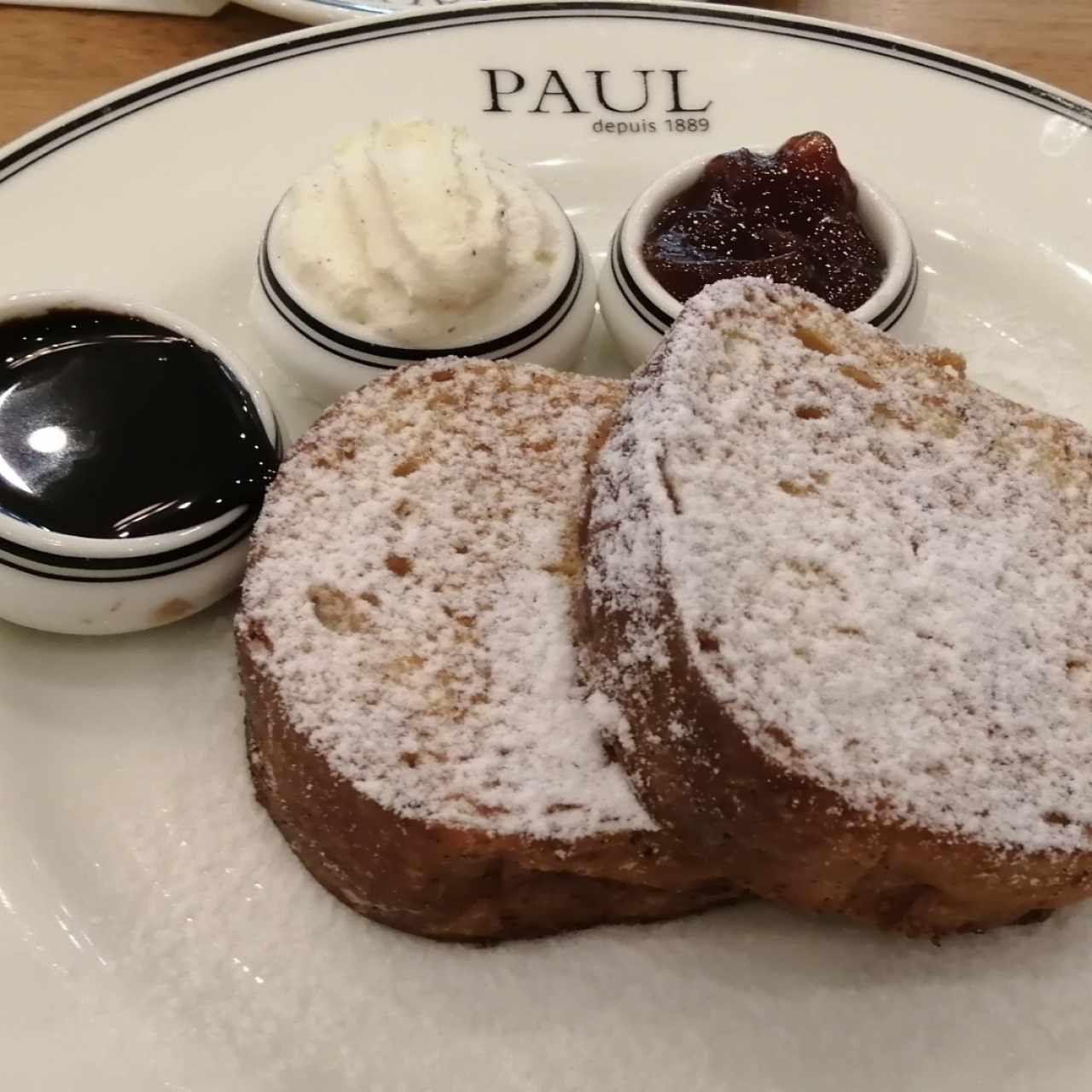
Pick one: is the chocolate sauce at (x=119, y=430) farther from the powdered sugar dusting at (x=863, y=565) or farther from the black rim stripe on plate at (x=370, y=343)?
the powdered sugar dusting at (x=863, y=565)

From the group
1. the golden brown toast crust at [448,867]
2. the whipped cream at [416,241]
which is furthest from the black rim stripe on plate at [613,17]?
the golden brown toast crust at [448,867]

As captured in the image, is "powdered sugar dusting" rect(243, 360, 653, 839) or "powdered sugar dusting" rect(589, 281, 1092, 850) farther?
"powdered sugar dusting" rect(243, 360, 653, 839)

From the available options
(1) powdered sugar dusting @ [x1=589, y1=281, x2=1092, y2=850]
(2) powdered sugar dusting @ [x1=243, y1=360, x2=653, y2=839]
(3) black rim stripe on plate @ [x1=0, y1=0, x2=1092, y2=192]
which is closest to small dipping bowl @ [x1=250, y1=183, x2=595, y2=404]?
(2) powdered sugar dusting @ [x1=243, y1=360, x2=653, y2=839]

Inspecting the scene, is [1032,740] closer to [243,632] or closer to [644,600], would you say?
[644,600]

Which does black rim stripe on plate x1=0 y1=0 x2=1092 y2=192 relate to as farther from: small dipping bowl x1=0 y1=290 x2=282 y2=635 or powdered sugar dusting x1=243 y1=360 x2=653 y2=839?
powdered sugar dusting x1=243 y1=360 x2=653 y2=839

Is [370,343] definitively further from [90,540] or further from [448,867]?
[448,867]

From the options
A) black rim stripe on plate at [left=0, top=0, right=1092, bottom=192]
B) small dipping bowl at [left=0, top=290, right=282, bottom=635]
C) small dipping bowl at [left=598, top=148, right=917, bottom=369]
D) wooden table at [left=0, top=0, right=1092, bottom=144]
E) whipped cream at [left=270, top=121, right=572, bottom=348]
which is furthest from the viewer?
wooden table at [left=0, top=0, right=1092, bottom=144]
